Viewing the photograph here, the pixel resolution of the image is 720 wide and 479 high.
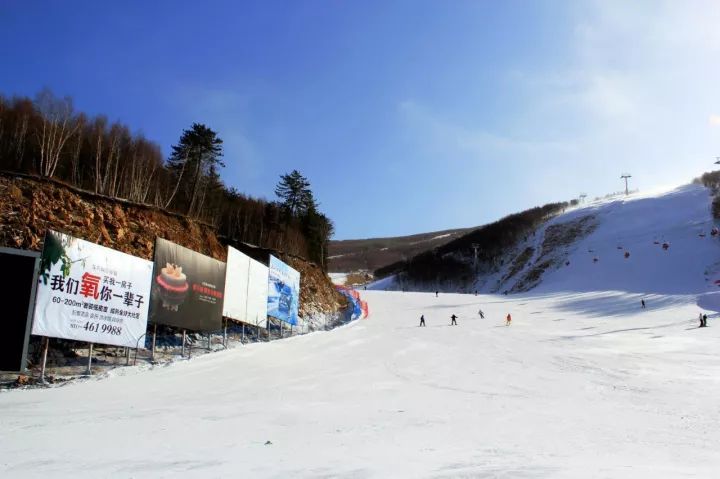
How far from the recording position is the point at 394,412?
1111 cm

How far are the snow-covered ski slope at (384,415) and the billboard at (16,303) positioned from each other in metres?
1.06

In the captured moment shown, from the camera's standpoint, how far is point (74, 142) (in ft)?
91.9

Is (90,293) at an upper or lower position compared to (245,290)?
lower

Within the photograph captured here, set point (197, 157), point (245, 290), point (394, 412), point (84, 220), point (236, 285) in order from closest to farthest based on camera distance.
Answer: point (394, 412), point (84, 220), point (236, 285), point (245, 290), point (197, 157)

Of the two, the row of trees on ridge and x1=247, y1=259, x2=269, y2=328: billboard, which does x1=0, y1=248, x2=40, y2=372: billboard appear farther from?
x1=247, y1=259, x2=269, y2=328: billboard

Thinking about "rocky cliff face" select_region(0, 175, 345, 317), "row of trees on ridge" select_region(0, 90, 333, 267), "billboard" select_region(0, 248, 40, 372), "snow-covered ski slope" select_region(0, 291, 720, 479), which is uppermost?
"row of trees on ridge" select_region(0, 90, 333, 267)

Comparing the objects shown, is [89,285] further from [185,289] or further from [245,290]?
[245,290]

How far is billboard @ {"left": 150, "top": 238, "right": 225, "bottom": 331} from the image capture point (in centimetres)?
1898

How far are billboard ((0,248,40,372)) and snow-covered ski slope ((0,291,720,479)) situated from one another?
3.47ft

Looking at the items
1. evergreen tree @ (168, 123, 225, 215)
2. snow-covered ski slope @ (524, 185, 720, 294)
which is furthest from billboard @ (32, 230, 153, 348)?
snow-covered ski slope @ (524, 185, 720, 294)

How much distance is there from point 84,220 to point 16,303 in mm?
5688

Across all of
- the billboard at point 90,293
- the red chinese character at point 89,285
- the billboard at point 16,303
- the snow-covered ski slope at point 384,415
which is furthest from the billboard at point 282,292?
the billboard at point 16,303

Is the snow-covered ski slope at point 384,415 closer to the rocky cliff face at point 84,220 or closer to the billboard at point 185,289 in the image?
the billboard at point 185,289

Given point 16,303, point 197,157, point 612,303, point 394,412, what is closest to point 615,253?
point 612,303
